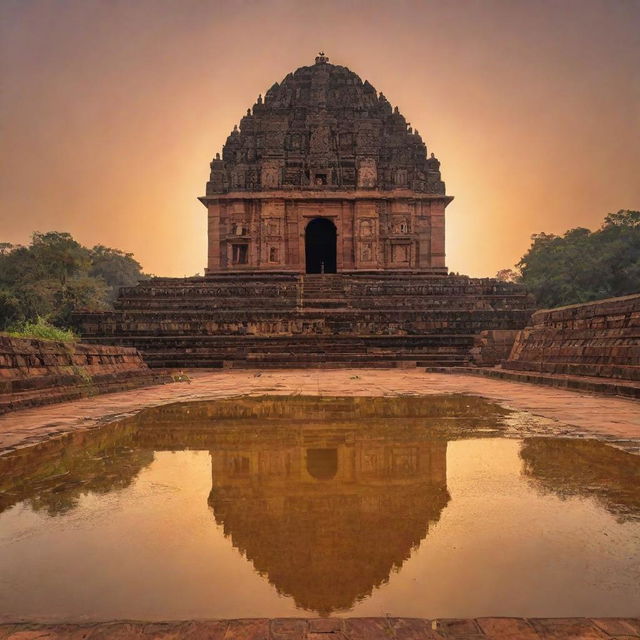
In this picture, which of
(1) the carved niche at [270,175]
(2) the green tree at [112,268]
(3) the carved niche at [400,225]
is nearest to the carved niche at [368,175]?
(3) the carved niche at [400,225]

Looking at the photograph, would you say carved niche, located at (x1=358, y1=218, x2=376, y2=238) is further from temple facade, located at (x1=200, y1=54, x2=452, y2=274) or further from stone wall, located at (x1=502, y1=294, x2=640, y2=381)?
stone wall, located at (x1=502, y1=294, x2=640, y2=381)

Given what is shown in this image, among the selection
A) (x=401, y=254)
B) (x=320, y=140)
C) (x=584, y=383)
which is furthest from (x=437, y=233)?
(x=584, y=383)

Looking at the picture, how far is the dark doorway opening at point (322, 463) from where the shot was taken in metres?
3.46

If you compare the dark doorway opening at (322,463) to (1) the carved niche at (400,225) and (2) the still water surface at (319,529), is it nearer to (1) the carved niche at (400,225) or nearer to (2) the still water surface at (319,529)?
(2) the still water surface at (319,529)

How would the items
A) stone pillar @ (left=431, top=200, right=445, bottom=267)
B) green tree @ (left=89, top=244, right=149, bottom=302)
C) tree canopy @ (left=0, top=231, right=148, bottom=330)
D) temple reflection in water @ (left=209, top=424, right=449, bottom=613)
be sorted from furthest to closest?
1. green tree @ (left=89, top=244, right=149, bottom=302)
2. stone pillar @ (left=431, top=200, right=445, bottom=267)
3. tree canopy @ (left=0, top=231, right=148, bottom=330)
4. temple reflection in water @ (left=209, top=424, right=449, bottom=613)

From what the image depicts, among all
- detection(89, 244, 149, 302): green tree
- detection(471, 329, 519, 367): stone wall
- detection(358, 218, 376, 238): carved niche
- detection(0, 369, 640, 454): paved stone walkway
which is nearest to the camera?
detection(0, 369, 640, 454): paved stone walkway

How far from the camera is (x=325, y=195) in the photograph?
27578mm

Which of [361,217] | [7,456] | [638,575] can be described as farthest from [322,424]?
[361,217]

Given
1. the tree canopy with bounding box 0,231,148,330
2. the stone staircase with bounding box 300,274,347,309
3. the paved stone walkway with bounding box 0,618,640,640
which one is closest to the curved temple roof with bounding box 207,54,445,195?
the stone staircase with bounding box 300,274,347,309

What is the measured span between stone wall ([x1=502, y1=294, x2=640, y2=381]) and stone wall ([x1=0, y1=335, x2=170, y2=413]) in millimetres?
8341

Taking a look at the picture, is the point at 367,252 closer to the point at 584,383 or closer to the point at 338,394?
the point at 584,383

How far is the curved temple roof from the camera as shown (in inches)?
1093

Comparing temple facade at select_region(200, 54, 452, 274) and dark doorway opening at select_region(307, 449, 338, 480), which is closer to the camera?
dark doorway opening at select_region(307, 449, 338, 480)

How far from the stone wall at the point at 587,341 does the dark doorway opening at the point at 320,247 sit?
22.1m
